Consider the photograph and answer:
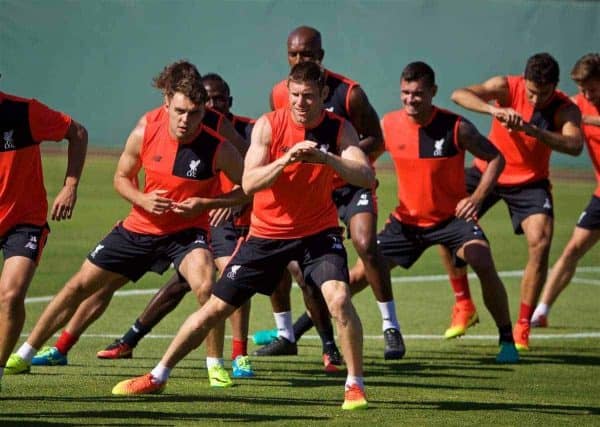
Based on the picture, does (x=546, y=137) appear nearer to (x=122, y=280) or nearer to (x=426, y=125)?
(x=426, y=125)

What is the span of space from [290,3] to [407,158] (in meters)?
16.5

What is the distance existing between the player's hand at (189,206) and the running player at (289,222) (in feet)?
1.97

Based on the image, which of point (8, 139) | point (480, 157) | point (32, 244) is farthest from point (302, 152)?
point (480, 157)

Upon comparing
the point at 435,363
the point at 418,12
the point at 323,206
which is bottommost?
the point at 435,363

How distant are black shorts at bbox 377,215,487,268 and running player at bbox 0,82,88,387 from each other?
11.9 feet

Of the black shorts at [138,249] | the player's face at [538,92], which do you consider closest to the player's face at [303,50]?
the player's face at [538,92]

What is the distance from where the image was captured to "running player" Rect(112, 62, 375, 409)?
9.86m

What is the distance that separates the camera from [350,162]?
961 centimetres

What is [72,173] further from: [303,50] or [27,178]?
[303,50]

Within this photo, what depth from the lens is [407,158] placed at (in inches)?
514

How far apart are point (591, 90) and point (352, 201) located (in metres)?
2.95

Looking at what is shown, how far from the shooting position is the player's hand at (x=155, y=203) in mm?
10523

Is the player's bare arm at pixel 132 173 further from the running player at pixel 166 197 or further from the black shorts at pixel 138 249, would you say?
the black shorts at pixel 138 249

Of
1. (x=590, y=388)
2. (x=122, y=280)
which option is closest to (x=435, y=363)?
(x=590, y=388)
